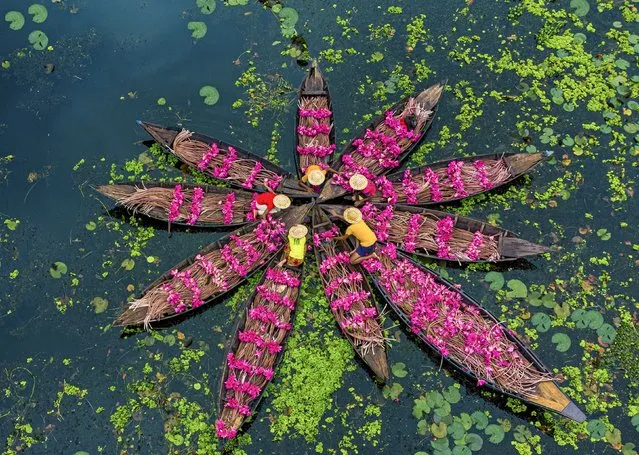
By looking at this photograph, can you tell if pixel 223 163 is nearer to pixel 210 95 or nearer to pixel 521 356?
pixel 210 95

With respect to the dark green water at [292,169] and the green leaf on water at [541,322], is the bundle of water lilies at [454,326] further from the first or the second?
the green leaf on water at [541,322]

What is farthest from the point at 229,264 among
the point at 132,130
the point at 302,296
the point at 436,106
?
the point at 436,106

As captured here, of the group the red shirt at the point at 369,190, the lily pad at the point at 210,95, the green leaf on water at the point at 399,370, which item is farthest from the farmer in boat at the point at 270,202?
the green leaf on water at the point at 399,370

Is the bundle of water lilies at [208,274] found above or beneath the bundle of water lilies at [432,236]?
beneath

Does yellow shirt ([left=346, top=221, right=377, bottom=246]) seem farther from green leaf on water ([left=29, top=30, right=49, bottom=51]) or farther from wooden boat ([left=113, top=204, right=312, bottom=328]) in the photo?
green leaf on water ([left=29, top=30, right=49, bottom=51])

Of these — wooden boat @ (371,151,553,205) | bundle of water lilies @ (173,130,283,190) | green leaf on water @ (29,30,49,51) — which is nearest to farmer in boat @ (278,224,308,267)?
bundle of water lilies @ (173,130,283,190)

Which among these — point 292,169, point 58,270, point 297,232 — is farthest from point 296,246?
point 58,270
